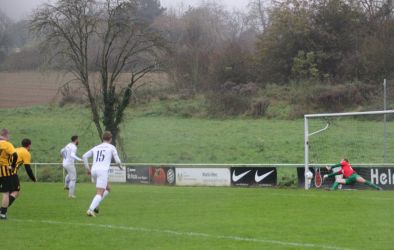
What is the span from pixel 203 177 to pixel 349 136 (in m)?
6.88

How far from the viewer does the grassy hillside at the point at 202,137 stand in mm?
28609

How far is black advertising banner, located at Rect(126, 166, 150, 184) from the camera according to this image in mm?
33312

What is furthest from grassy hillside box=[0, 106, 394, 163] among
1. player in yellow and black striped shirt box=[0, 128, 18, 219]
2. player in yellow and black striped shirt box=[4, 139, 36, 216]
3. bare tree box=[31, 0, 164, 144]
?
player in yellow and black striped shirt box=[0, 128, 18, 219]

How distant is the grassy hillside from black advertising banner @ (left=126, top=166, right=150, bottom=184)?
553 centimetres

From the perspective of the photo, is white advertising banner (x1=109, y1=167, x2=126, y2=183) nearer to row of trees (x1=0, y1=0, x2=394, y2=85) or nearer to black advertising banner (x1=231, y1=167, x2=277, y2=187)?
black advertising banner (x1=231, y1=167, x2=277, y2=187)

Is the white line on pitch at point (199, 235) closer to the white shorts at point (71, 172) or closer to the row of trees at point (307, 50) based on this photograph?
the white shorts at point (71, 172)

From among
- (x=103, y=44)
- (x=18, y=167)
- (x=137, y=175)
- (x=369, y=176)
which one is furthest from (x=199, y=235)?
(x=103, y=44)

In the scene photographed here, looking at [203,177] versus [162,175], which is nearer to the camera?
[203,177]

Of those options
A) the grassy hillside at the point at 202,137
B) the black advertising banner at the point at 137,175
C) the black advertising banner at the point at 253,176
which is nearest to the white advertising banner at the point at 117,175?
the black advertising banner at the point at 137,175

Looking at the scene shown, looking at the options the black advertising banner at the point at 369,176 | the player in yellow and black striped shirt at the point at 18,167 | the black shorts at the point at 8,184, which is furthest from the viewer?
the black advertising banner at the point at 369,176

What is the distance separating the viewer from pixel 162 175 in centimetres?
3244

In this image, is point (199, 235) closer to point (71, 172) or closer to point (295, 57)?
point (71, 172)

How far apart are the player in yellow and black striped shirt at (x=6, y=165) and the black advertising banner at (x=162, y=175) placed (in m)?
17.3

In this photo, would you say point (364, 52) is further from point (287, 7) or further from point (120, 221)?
point (120, 221)
